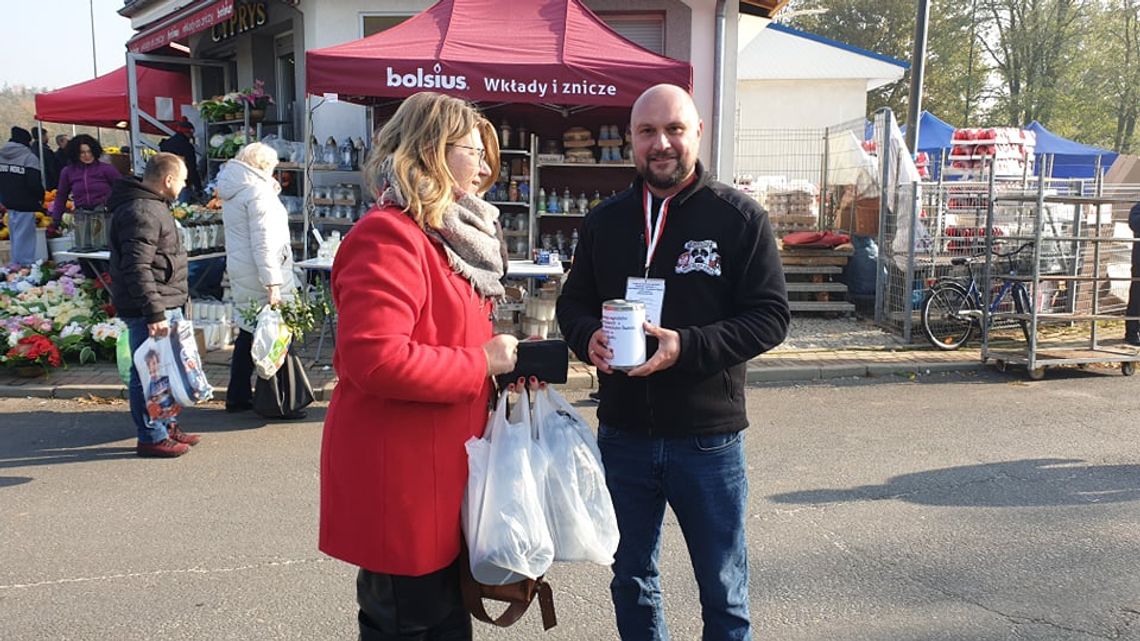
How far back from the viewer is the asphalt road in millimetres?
3381

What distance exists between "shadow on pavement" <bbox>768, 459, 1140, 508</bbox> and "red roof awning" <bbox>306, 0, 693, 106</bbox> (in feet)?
15.5

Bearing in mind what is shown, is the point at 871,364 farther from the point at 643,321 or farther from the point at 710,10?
the point at 643,321

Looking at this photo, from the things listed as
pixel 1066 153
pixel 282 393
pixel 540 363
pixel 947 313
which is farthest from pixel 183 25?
pixel 1066 153

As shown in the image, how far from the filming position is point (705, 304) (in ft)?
8.02

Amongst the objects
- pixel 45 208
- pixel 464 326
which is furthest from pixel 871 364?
pixel 45 208

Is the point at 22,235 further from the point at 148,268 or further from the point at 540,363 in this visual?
the point at 540,363

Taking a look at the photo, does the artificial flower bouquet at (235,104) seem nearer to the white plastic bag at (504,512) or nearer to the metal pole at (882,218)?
the metal pole at (882,218)

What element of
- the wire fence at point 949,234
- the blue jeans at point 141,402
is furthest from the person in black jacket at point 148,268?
the wire fence at point 949,234

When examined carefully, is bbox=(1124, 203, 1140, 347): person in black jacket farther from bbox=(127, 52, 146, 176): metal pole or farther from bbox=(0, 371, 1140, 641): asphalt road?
bbox=(127, 52, 146, 176): metal pole

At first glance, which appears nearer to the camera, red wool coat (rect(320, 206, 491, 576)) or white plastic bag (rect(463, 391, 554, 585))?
red wool coat (rect(320, 206, 491, 576))

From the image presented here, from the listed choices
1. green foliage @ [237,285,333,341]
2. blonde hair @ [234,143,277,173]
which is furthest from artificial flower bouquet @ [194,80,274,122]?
blonde hair @ [234,143,277,173]

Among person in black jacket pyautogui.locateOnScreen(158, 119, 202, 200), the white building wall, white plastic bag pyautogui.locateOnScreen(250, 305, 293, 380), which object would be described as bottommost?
white plastic bag pyautogui.locateOnScreen(250, 305, 293, 380)

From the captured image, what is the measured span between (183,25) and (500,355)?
40.2 ft

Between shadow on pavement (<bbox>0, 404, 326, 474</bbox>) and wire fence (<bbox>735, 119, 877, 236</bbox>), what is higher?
wire fence (<bbox>735, 119, 877, 236</bbox>)
